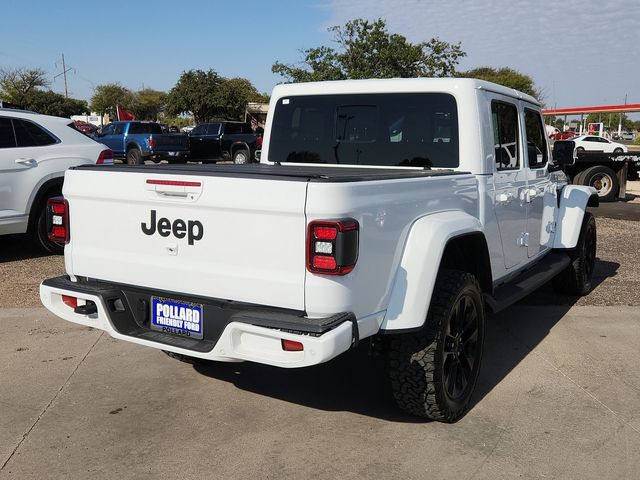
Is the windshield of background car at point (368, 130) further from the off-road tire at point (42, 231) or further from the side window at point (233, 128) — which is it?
the side window at point (233, 128)

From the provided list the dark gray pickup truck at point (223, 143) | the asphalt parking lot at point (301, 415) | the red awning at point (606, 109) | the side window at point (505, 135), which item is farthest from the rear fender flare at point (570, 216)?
the red awning at point (606, 109)

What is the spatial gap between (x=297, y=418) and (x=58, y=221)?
1.78 m

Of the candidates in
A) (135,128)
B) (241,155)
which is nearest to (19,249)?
(135,128)

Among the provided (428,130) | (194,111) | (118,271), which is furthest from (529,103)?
(194,111)

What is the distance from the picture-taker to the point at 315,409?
3793 mm

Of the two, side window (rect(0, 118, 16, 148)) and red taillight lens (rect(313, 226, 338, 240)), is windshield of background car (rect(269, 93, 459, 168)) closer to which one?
red taillight lens (rect(313, 226, 338, 240))

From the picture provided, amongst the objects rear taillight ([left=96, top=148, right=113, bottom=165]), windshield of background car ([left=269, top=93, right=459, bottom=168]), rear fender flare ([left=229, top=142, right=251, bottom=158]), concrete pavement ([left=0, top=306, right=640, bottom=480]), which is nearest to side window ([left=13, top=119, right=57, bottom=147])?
rear taillight ([left=96, top=148, right=113, bottom=165])

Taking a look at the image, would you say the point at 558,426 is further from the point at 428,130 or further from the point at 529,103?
the point at 529,103

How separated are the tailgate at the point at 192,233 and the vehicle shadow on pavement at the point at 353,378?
1.19 m

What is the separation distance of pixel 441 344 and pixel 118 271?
1.75 meters

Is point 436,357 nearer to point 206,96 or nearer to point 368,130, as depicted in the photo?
point 368,130

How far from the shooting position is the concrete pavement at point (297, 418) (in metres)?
3.13

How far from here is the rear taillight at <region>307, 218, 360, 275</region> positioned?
276 cm

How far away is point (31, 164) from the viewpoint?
745cm
